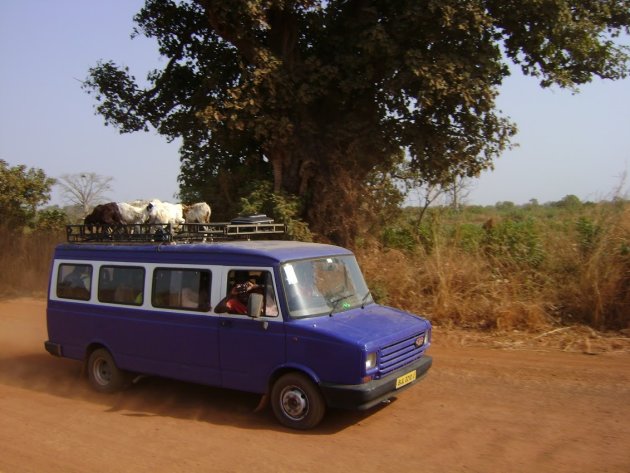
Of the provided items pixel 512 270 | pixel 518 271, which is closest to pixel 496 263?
pixel 512 270

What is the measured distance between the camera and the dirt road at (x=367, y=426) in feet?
17.9

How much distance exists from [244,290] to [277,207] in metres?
7.54

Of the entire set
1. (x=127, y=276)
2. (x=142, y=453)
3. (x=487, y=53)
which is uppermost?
(x=487, y=53)

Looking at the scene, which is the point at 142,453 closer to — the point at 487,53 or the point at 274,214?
the point at 274,214

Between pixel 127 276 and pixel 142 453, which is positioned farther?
pixel 127 276

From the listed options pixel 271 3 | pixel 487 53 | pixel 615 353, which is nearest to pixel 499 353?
pixel 615 353

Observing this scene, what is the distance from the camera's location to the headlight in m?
5.96

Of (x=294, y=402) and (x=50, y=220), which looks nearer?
(x=294, y=402)

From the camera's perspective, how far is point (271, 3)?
42.7 ft

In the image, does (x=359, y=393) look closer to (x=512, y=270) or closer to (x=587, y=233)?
(x=512, y=270)

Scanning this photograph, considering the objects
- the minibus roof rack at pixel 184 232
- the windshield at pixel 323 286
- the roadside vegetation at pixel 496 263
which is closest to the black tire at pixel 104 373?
the minibus roof rack at pixel 184 232

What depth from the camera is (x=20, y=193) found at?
2098 cm

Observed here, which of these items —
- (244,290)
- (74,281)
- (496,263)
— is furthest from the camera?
(496,263)

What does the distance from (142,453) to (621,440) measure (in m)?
4.82
